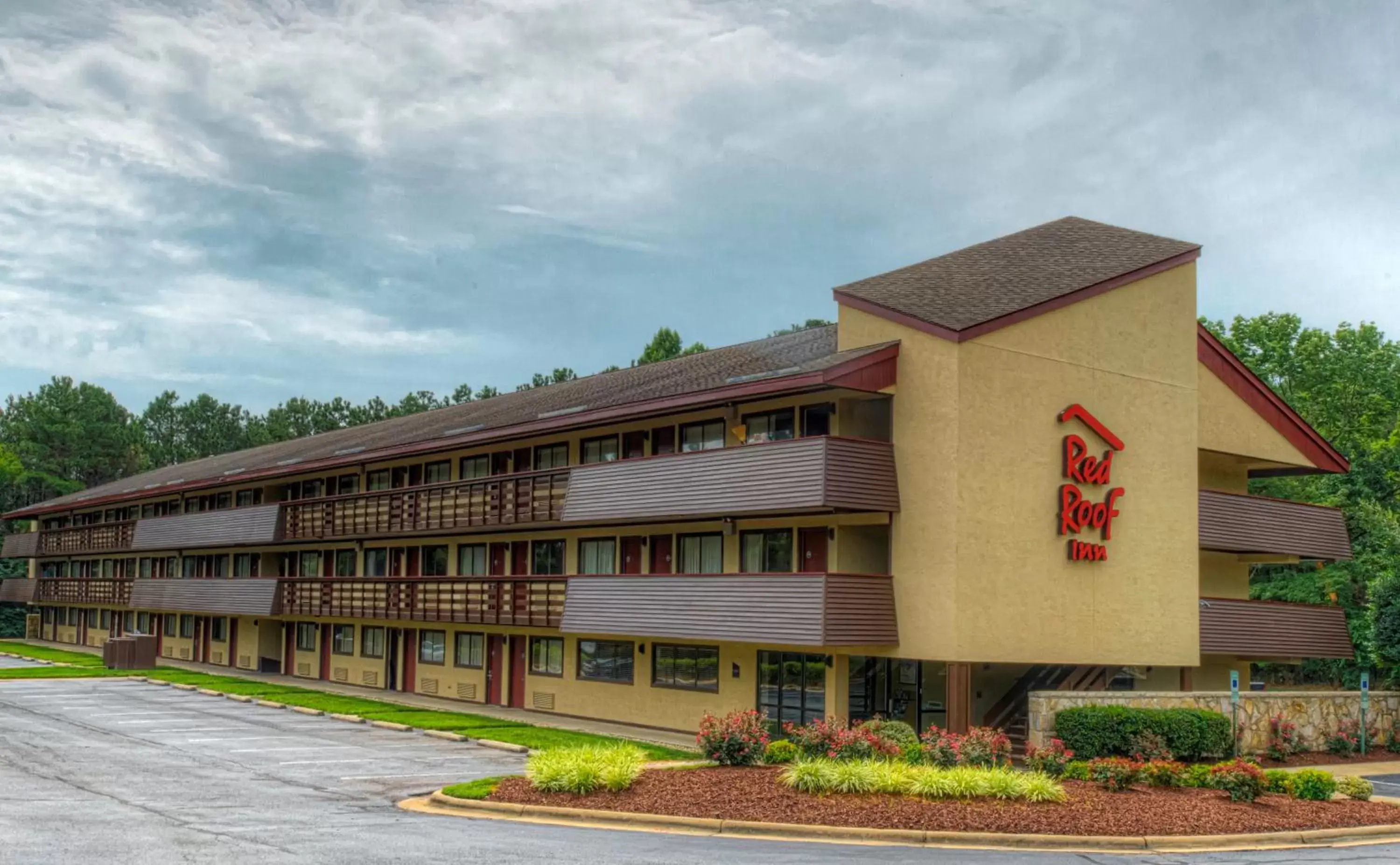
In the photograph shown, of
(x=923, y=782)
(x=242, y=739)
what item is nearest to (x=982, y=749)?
(x=923, y=782)

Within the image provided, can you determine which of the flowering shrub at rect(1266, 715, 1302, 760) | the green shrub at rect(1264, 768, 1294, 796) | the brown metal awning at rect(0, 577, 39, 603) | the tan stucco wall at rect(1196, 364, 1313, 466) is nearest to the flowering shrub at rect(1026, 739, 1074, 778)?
the green shrub at rect(1264, 768, 1294, 796)

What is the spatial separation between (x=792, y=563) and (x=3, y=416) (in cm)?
10828

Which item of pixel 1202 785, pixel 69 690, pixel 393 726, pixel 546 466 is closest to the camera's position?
pixel 1202 785

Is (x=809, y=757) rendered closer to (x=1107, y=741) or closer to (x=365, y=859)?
(x=1107, y=741)

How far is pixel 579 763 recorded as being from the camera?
20.5 m

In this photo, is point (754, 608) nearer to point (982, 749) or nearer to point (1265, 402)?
point (982, 749)

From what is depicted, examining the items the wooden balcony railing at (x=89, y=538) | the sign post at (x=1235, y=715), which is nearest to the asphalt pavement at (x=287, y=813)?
the sign post at (x=1235, y=715)

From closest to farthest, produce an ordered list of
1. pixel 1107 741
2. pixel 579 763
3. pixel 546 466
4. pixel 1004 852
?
pixel 1004 852
pixel 579 763
pixel 1107 741
pixel 546 466

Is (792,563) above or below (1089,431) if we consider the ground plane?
below

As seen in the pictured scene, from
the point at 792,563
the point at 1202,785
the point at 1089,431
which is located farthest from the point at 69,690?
the point at 1202,785

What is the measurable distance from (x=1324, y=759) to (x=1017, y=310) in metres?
12.5

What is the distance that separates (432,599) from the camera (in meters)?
42.3

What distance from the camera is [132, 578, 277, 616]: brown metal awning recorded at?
5222 cm

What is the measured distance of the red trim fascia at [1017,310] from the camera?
28047mm
